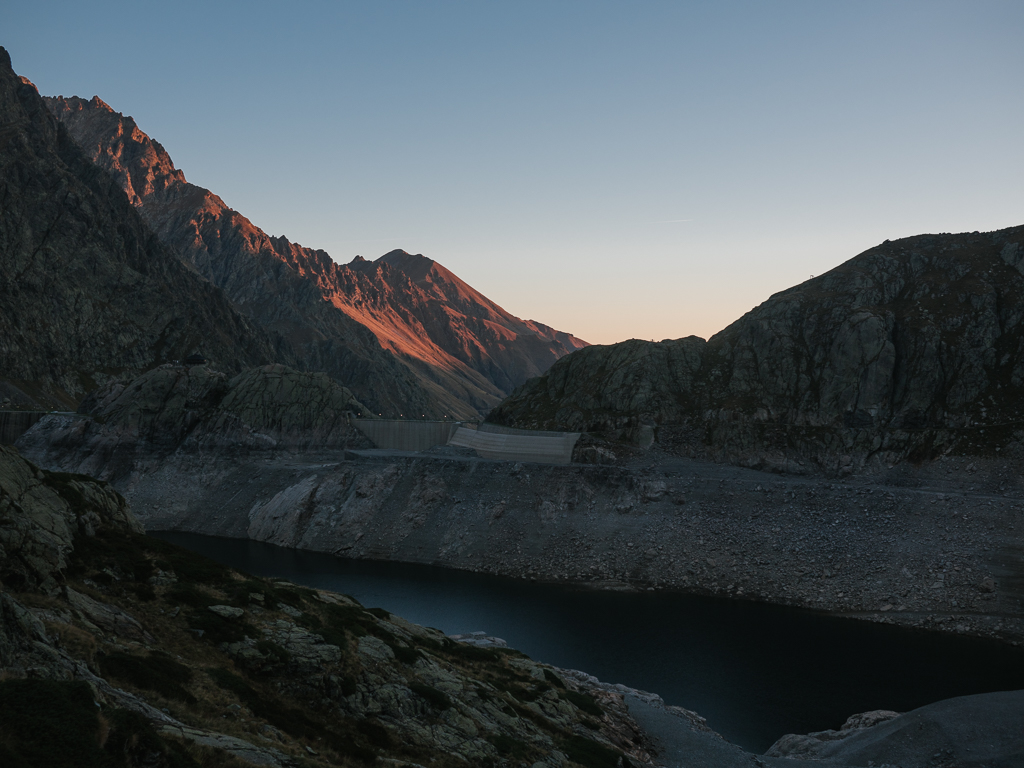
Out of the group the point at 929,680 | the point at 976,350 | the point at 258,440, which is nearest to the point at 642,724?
the point at 929,680

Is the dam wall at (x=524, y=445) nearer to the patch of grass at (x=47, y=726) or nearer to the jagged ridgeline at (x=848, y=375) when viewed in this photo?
the jagged ridgeline at (x=848, y=375)

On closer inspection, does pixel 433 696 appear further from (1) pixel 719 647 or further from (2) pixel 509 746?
(1) pixel 719 647

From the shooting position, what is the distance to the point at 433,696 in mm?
32562

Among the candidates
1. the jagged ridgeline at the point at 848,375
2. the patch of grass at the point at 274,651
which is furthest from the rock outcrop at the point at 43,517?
the jagged ridgeline at the point at 848,375

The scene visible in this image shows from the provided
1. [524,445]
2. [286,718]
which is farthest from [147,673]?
[524,445]

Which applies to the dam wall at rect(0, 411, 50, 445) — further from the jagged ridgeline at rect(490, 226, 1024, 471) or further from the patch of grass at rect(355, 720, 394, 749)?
the patch of grass at rect(355, 720, 394, 749)

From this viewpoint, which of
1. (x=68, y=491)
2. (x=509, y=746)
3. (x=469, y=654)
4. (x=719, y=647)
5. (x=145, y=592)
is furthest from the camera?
(x=719, y=647)

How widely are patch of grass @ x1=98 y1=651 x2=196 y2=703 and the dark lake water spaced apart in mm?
38881

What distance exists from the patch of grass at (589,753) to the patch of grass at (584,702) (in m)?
5.99

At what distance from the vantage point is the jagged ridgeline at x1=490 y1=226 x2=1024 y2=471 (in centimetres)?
Answer: 10369

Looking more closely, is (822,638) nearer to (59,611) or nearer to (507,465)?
(507,465)

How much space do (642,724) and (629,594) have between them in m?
39.3

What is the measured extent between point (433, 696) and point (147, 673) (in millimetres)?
13502

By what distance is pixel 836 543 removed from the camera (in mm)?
86625
